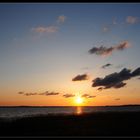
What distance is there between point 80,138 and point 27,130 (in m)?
17.0

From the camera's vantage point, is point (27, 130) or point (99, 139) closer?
point (99, 139)

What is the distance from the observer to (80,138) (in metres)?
5.82
